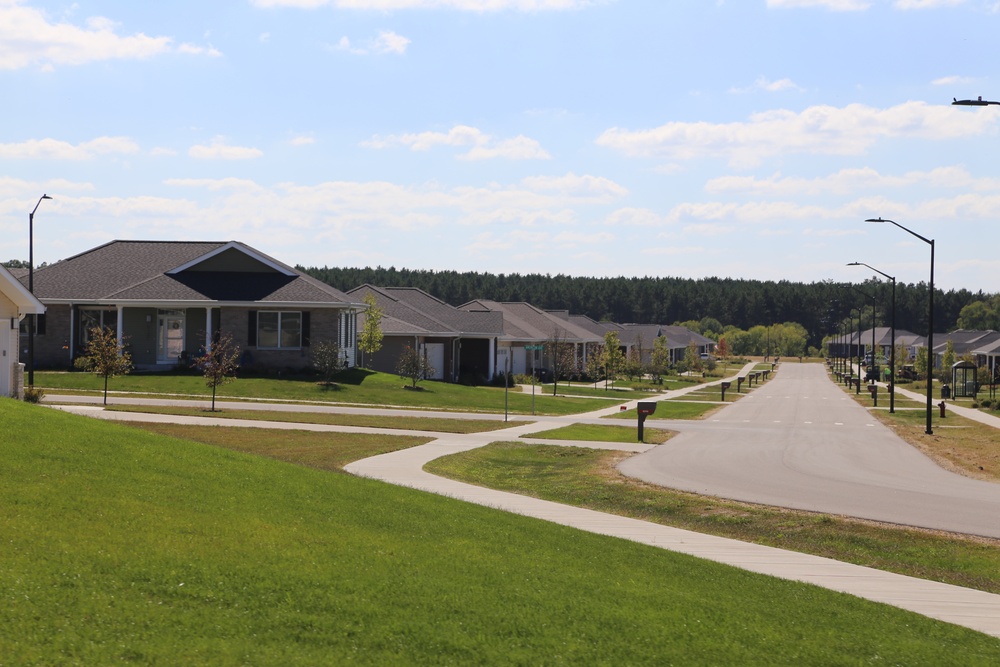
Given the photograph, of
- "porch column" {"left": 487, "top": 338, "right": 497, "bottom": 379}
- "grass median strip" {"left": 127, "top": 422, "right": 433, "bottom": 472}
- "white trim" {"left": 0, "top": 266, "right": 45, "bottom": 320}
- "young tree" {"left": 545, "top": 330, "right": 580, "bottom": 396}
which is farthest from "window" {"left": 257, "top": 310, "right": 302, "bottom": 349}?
"young tree" {"left": 545, "top": 330, "right": 580, "bottom": 396}

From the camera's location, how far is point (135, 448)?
13016mm

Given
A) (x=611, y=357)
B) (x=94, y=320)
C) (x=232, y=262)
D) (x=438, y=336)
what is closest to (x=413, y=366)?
(x=232, y=262)

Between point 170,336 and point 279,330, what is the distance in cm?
525

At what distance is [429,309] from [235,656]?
61.0m

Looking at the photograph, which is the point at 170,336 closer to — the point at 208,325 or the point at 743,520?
the point at 208,325

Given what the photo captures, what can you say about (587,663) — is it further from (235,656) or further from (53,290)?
(53,290)

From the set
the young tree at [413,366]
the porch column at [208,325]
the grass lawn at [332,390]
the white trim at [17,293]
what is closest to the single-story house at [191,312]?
the porch column at [208,325]

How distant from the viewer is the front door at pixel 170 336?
50250mm

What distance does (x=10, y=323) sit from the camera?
30547 millimetres

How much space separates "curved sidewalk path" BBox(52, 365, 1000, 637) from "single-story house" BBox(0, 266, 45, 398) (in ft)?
39.9

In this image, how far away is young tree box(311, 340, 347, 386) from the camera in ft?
155

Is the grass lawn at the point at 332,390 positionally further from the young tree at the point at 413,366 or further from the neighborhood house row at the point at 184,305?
the neighborhood house row at the point at 184,305

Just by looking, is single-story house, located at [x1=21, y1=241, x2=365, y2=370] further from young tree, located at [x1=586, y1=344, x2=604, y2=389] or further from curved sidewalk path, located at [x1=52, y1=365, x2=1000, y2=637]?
young tree, located at [x1=586, y1=344, x2=604, y2=389]

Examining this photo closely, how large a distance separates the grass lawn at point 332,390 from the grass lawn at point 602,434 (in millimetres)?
8446
